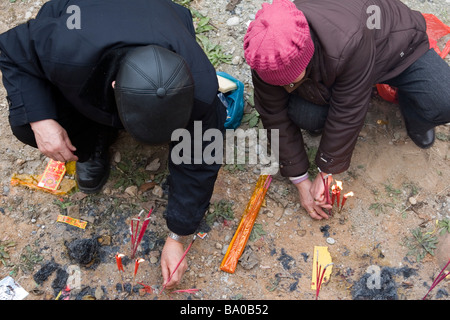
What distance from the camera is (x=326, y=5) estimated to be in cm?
204

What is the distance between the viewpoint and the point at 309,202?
8.45 ft

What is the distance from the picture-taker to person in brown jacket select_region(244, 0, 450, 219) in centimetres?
185

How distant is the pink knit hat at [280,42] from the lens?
1.80m

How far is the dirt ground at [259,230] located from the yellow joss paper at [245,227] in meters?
0.05

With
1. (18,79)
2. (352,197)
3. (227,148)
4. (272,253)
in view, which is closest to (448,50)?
(352,197)

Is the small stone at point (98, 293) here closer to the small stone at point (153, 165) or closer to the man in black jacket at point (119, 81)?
the man in black jacket at point (119, 81)

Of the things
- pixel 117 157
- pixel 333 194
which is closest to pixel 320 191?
pixel 333 194

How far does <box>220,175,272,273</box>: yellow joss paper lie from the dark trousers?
44 cm

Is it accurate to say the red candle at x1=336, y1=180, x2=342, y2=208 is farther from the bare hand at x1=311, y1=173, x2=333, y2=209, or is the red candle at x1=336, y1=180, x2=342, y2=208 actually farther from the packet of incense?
the packet of incense

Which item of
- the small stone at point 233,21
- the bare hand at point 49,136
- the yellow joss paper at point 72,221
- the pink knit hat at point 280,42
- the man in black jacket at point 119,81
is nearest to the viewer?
the man in black jacket at point 119,81

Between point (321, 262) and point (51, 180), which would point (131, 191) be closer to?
point (51, 180)

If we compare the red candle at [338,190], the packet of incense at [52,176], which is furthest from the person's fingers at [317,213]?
the packet of incense at [52,176]

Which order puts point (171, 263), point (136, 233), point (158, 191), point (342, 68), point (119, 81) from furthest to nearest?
point (158, 191) → point (136, 233) → point (171, 263) → point (342, 68) → point (119, 81)

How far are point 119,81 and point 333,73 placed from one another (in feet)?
3.13
